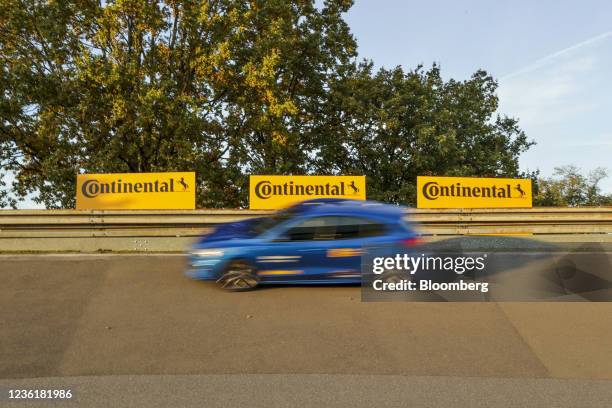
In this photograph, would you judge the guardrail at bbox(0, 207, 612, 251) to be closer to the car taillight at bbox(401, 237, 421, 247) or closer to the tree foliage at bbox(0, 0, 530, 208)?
the car taillight at bbox(401, 237, 421, 247)

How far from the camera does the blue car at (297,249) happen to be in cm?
771

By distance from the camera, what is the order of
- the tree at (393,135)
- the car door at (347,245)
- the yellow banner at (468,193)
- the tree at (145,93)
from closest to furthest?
the car door at (347,245)
the yellow banner at (468,193)
the tree at (145,93)
the tree at (393,135)

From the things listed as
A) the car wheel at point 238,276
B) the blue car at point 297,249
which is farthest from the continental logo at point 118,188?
the car wheel at point 238,276

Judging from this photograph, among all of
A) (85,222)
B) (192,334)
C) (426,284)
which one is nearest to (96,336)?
(192,334)

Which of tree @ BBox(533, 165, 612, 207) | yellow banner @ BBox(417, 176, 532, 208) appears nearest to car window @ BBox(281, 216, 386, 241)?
yellow banner @ BBox(417, 176, 532, 208)

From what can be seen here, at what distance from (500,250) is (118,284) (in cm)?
764

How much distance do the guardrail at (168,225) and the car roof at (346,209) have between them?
177cm

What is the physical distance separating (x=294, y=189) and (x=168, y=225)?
3.46m

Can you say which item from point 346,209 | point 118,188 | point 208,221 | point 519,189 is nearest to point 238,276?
point 346,209

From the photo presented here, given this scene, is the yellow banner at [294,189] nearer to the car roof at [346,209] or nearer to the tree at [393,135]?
the car roof at [346,209]

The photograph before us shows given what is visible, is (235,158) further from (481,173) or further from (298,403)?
(298,403)

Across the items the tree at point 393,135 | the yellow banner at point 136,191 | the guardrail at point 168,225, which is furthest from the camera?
the tree at point 393,135

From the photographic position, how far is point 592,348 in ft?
18.5

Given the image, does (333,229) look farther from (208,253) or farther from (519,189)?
(519,189)
